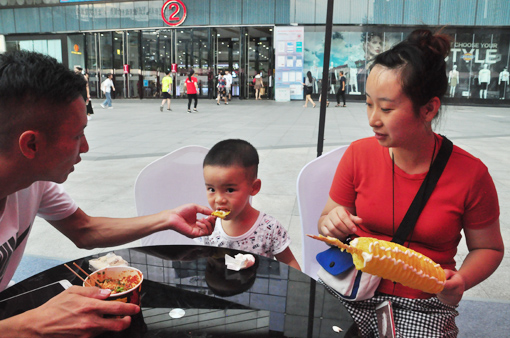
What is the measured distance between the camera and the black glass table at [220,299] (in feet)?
3.89

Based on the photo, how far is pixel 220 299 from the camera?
1.35m

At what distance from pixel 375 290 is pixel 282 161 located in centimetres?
528

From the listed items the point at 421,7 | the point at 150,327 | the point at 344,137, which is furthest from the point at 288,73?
the point at 150,327

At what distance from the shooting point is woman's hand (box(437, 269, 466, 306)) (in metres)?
1.34

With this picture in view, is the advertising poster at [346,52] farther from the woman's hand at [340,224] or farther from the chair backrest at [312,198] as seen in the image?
the woman's hand at [340,224]

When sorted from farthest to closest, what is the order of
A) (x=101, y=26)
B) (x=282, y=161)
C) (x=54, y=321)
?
(x=101, y=26), (x=282, y=161), (x=54, y=321)

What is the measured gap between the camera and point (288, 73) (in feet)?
73.9

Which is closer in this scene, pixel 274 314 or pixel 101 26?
pixel 274 314

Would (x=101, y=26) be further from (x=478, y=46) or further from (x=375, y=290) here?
(x=375, y=290)

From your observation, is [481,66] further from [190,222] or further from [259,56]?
[190,222]

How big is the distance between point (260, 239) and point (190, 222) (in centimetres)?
39

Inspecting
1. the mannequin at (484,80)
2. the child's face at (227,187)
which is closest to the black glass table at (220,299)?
the child's face at (227,187)

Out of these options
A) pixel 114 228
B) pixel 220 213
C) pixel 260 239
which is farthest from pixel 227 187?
pixel 114 228

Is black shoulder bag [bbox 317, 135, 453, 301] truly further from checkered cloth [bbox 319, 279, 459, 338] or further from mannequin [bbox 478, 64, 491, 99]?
mannequin [bbox 478, 64, 491, 99]
